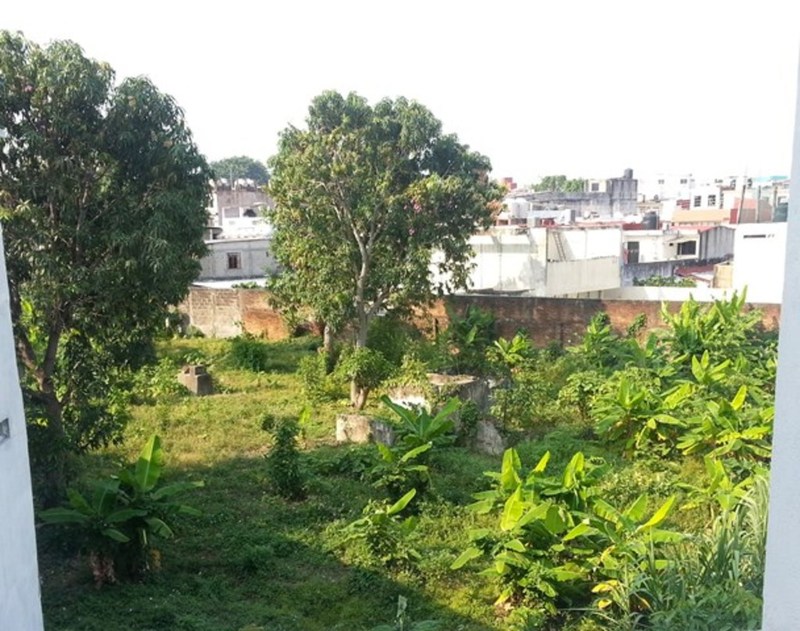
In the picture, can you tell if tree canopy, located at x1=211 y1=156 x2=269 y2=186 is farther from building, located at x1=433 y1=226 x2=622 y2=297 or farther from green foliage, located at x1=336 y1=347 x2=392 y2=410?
green foliage, located at x1=336 y1=347 x2=392 y2=410

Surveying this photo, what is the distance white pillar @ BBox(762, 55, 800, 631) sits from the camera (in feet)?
7.02

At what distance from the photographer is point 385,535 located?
267 inches

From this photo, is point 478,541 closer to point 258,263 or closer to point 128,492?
point 128,492

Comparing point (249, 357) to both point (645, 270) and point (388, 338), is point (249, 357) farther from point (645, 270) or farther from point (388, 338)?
point (645, 270)

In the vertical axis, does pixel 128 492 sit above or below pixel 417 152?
below

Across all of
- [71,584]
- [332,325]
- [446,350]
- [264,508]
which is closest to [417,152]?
[332,325]

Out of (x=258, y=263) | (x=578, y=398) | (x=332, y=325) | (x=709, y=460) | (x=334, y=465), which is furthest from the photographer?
(x=258, y=263)

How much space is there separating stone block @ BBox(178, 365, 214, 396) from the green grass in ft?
7.19

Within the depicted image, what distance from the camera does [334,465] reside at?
29.9 feet

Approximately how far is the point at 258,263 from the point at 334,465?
18.4m

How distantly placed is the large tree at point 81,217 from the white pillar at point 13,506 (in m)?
2.62

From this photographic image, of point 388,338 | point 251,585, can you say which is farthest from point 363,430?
point 388,338

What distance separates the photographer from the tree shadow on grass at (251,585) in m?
5.75

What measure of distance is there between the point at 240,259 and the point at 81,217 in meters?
20.0
